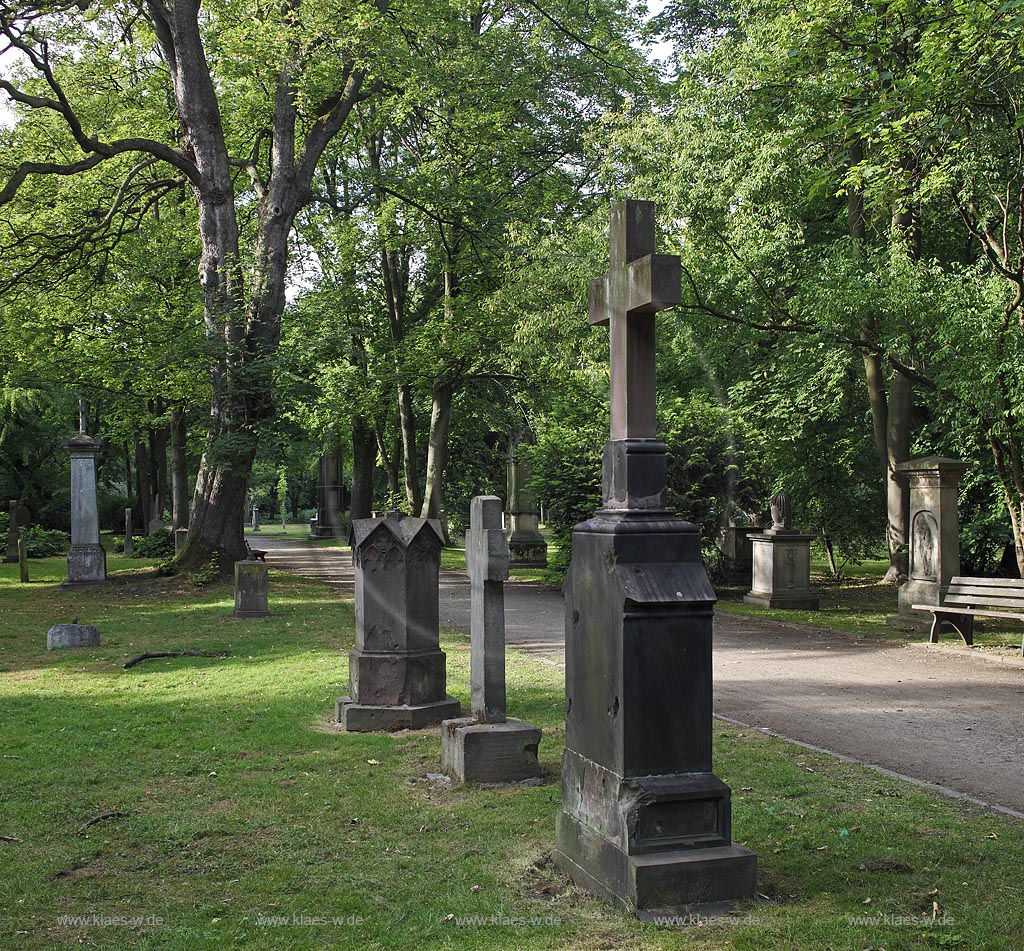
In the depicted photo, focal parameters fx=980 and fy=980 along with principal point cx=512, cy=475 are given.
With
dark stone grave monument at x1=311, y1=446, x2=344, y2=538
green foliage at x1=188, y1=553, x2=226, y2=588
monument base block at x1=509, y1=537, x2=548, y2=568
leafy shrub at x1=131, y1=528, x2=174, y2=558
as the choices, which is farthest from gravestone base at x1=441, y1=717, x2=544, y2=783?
dark stone grave monument at x1=311, y1=446, x2=344, y2=538

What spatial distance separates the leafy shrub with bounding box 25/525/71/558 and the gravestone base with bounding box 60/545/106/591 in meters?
11.3

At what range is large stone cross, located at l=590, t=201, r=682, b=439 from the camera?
183 inches

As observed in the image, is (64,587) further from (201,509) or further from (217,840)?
(217,840)

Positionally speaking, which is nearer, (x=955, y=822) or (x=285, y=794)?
(x=955, y=822)

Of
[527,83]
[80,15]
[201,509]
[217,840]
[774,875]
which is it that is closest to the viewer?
[774,875]

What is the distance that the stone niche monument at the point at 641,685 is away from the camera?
4.29m

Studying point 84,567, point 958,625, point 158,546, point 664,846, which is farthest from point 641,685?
point 158,546

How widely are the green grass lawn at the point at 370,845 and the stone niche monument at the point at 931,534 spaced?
26.5ft

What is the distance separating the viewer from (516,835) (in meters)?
5.32

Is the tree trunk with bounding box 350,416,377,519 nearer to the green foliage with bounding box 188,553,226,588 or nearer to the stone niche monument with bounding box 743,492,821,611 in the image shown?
the green foliage with bounding box 188,553,226,588

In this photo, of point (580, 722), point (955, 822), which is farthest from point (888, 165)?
point (580, 722)

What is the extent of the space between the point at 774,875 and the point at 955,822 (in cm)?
142

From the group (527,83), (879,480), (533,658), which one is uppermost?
(527,83)

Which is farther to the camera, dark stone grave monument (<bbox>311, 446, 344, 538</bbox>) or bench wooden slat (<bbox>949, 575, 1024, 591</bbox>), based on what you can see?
dark stone grave monument (<bbox>311, 446, 344, 538</bbox>)
